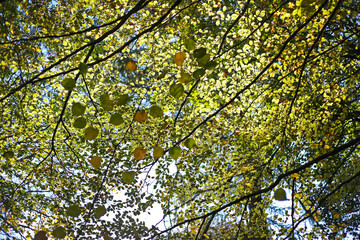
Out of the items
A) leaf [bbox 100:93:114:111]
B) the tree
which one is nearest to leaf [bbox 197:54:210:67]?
leaf [bbox 100:93:114:111]

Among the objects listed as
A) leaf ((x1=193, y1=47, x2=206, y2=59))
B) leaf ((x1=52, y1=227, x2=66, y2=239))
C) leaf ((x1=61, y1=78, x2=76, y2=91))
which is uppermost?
leaf ((x1=193, y1=47, x2=206, y2=59))

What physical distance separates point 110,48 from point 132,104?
2.09 m

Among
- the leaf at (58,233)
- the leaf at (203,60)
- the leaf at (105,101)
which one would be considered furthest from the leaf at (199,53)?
the leaf at (58,233)

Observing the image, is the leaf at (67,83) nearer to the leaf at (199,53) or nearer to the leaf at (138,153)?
the leaf at (138,153)

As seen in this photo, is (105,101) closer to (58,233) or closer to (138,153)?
(138,153)

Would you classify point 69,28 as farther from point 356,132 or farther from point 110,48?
point 356,132

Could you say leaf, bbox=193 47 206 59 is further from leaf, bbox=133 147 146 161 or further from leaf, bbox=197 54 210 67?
leaf, bbox=133 147 146 161

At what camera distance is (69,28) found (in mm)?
4781

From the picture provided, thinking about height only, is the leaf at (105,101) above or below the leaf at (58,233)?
above

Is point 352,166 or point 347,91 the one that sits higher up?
point 347,91

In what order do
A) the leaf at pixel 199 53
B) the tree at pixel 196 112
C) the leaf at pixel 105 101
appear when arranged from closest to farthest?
the leaf at pixel 199 53
the leaf at pixel 105 101
the tree at pixel 196 112

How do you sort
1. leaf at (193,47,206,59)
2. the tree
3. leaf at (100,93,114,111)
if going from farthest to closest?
the tree
leaf at (100,93,114,111)
leaf at (193,47,206,59)

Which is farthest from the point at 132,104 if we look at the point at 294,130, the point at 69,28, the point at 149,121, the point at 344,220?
the point at 344,220

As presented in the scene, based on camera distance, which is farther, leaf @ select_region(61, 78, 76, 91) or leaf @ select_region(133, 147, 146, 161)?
leaf @ select_region(133, 147, 146, 161)
